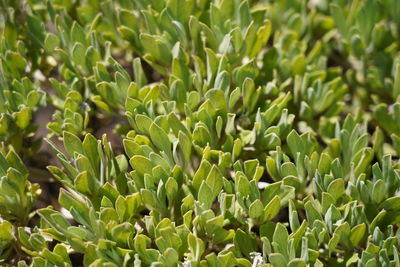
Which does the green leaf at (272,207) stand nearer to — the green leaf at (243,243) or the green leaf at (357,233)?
the green leaf at (243,243)

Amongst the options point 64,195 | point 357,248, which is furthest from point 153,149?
point 357,248

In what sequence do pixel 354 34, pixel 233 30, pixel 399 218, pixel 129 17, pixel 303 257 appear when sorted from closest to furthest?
1. pixel 303 257
2. pixel 399 218
3. pixel 233 30
4. pixel 129 17
5. pixel 354 34

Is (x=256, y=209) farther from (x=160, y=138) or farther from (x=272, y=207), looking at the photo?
(x=160, y=138)

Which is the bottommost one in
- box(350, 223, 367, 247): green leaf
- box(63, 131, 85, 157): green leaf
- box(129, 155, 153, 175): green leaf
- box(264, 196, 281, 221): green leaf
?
box(350, 223, 367, 247): green leaf

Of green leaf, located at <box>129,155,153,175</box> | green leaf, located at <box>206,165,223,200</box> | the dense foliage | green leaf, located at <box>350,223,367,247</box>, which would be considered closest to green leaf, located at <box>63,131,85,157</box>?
the dense foliage

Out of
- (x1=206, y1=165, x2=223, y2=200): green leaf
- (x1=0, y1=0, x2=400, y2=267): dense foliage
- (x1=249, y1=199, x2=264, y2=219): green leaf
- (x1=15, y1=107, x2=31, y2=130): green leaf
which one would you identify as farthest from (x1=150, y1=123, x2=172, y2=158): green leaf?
(x1=15, y1=107, x2=31, y2=130): green leaf

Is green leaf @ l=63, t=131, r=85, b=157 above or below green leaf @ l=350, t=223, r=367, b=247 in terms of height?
above

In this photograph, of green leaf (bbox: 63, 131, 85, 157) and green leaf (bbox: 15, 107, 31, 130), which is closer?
green leaf (bbox: 63, 131, 85, 157)

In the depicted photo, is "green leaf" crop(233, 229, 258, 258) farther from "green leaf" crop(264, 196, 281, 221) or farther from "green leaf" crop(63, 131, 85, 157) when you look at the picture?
"green leaf" crop(63, 131, 85, 157)

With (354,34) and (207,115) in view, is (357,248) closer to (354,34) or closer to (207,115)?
(207,115)
